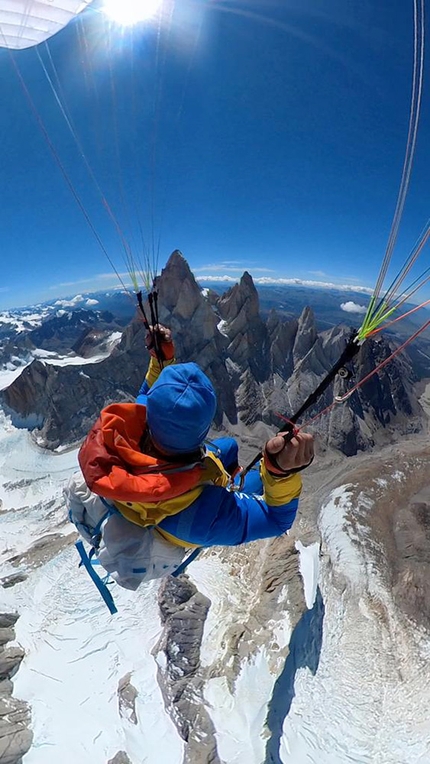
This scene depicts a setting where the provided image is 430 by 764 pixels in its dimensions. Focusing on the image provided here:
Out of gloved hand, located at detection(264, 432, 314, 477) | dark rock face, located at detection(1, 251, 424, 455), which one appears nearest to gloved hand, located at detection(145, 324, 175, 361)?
gloved hand, located at detection(264, 432, 314, 477)

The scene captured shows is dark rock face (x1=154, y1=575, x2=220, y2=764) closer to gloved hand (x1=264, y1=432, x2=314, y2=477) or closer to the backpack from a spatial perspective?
the backpack

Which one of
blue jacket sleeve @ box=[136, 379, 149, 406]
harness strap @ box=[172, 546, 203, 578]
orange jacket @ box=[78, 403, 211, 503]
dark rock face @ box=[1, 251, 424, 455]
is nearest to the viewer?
orange jacket @ box=[78, 403, 211, 503]

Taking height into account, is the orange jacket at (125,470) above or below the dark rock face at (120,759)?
A: above

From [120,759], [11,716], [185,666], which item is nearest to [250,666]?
[185,666]

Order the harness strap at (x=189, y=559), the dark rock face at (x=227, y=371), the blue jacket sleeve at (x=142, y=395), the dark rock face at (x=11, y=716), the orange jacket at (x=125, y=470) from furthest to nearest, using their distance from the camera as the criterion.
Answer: the dark rock face at (x=227, y=371)
the dark rock face at (x=11, y=716)
the blue jacket sleeve at (x=142, y=395)
the harness strap at (x=189, y=559)
the orange jacket at (x=125, y=470)

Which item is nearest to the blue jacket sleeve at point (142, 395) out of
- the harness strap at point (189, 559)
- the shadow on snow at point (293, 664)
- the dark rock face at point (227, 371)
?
the harness strap at point (189, 559)

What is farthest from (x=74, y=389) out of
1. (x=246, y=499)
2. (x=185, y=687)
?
(x=246, y=499)

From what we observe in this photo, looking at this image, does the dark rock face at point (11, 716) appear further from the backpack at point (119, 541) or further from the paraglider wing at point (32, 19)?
the paraglider wing at point (32, 19)
